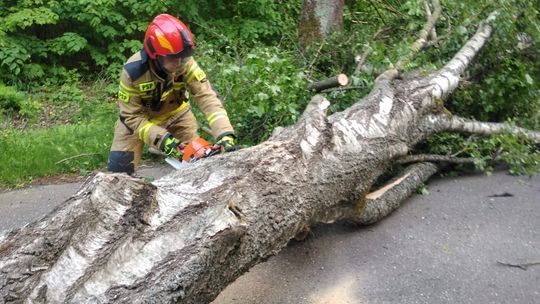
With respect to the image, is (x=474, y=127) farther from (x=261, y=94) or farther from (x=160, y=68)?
(x=160, y=68)

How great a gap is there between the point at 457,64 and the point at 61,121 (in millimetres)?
5832

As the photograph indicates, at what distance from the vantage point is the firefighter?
3.82 m

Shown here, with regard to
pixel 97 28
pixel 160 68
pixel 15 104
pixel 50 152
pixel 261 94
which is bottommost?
pixel 15 104

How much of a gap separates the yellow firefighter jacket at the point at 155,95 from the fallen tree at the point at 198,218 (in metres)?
0.71

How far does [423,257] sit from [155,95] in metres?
2.32

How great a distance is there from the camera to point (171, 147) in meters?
3.90

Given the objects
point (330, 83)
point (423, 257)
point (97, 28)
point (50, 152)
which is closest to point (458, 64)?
point (330, 83)

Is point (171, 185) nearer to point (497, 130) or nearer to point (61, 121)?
point (497, 130)

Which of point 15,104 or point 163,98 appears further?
point 15,104

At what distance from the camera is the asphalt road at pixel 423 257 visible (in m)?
3.46

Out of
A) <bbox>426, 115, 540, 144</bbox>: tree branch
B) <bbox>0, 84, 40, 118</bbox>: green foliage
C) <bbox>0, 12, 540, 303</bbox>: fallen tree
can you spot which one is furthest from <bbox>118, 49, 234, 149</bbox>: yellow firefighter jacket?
<bbox>0, 84, 40, 118</bbox>: green foliage

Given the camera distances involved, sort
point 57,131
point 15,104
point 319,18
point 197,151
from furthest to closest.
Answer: point 15,104 → point 319,18 → point 57,131 → point 197,151

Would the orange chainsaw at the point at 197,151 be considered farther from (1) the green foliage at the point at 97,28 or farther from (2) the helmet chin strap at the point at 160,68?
(1) the green foliage at the point at 97,28

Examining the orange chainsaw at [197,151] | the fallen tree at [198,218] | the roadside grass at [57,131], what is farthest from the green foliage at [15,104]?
the fallen tree at [198,218]
